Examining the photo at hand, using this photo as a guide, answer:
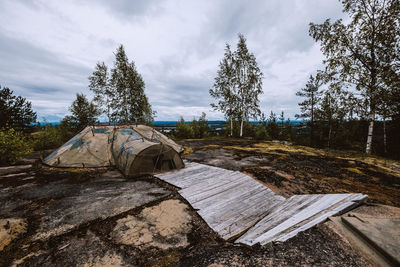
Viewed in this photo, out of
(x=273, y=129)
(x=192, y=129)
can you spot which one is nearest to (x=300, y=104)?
(x=273, y=129)

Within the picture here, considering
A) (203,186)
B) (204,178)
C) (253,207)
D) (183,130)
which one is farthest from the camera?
(183,130)

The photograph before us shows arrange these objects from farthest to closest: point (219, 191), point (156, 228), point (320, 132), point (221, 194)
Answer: point (320, 132) < point (219, 191) < point (221, 194) < point (156, 228)

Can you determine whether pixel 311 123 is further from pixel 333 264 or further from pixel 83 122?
pixel 83 122

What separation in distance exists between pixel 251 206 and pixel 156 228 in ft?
8.35

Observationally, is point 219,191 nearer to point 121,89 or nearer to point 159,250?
point 159,250

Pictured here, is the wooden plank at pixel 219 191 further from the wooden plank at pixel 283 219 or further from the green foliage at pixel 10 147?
the green foliage at pixel 10 147

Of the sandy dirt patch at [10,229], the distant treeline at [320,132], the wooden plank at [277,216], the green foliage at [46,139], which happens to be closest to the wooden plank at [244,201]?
the wooden plank at [277,216]

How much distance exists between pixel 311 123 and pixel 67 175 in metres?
32.2

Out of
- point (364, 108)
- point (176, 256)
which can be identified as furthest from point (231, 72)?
point (176, 256)

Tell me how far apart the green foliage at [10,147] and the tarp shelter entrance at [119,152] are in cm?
121

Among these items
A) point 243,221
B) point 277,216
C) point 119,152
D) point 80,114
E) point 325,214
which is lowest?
point 243,221

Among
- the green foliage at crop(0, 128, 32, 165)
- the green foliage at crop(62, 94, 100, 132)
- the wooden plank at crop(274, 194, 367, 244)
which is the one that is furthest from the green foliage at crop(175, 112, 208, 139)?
the wooden plank at crop(274, 194, 367, 244)

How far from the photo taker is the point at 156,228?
10.6ft

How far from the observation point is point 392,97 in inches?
399
